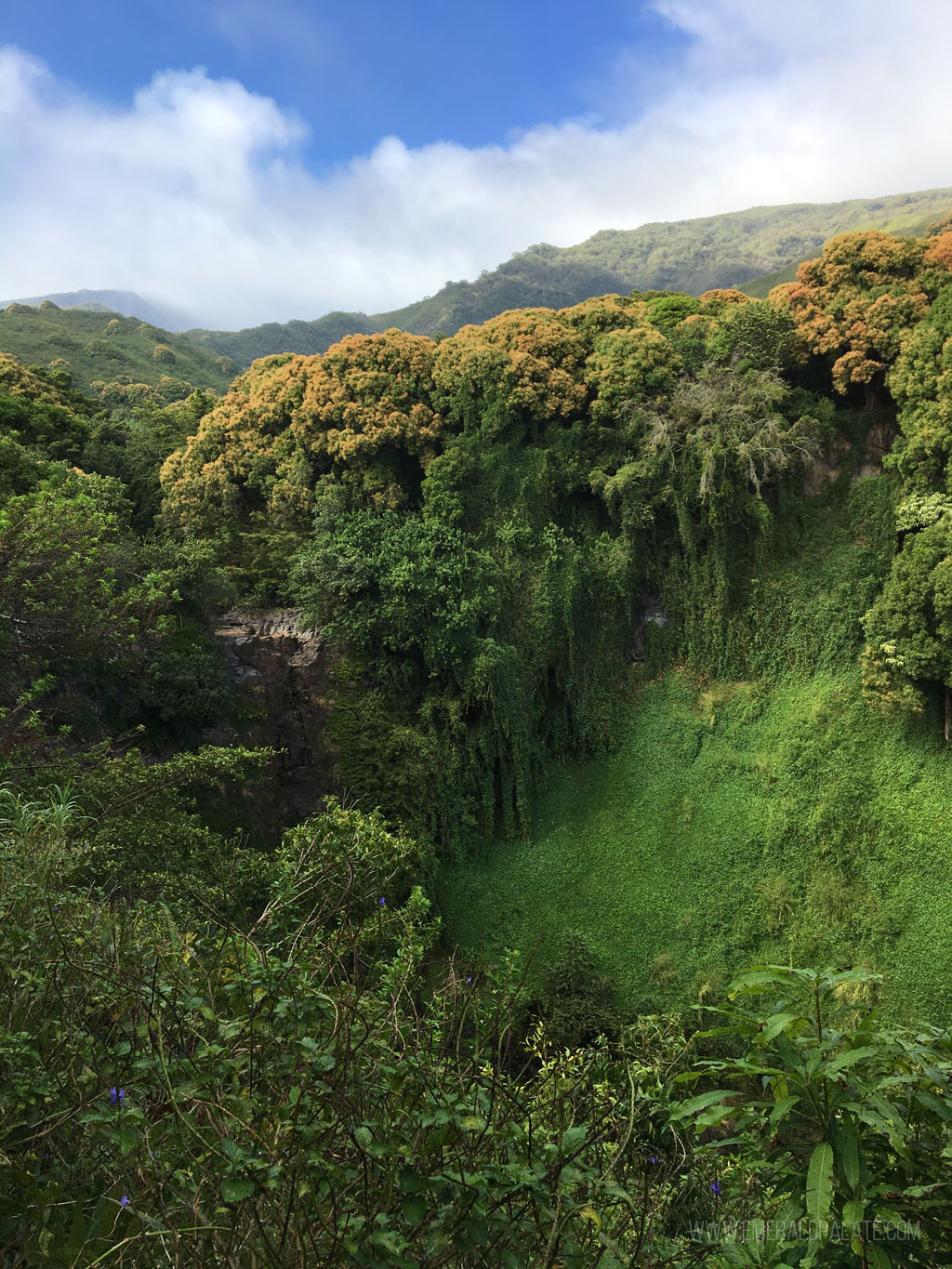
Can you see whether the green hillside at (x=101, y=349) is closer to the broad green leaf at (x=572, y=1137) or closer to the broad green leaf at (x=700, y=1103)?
the broad green leaf at (x=572, y=1137)

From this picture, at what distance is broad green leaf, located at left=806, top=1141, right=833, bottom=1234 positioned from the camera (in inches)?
61.7

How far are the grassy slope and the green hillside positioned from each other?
27546 mm

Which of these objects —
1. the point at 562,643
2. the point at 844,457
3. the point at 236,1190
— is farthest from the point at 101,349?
the point at 236,1190

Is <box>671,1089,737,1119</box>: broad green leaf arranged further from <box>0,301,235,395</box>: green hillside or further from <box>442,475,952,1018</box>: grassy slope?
<box>0,301,235,395</box>: green hillside

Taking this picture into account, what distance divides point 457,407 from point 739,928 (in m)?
10.6

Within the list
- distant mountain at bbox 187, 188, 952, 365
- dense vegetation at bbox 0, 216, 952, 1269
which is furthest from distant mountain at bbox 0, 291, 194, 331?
dense vegetation at bbox 0, 216, 952, 1269

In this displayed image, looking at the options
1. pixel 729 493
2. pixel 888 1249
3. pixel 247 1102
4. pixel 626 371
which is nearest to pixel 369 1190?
pixel 247 1102

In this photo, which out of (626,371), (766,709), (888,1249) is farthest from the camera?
(626,371)

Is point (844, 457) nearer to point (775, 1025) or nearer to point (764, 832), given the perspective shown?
point (764, 832)

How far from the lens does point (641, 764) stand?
42.1ft

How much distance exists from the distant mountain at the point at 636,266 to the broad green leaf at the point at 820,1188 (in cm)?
5412

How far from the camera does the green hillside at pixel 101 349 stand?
102 ft

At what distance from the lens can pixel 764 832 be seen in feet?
37.8

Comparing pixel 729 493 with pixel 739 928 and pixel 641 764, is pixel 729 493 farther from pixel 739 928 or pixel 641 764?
pixel 739 928
